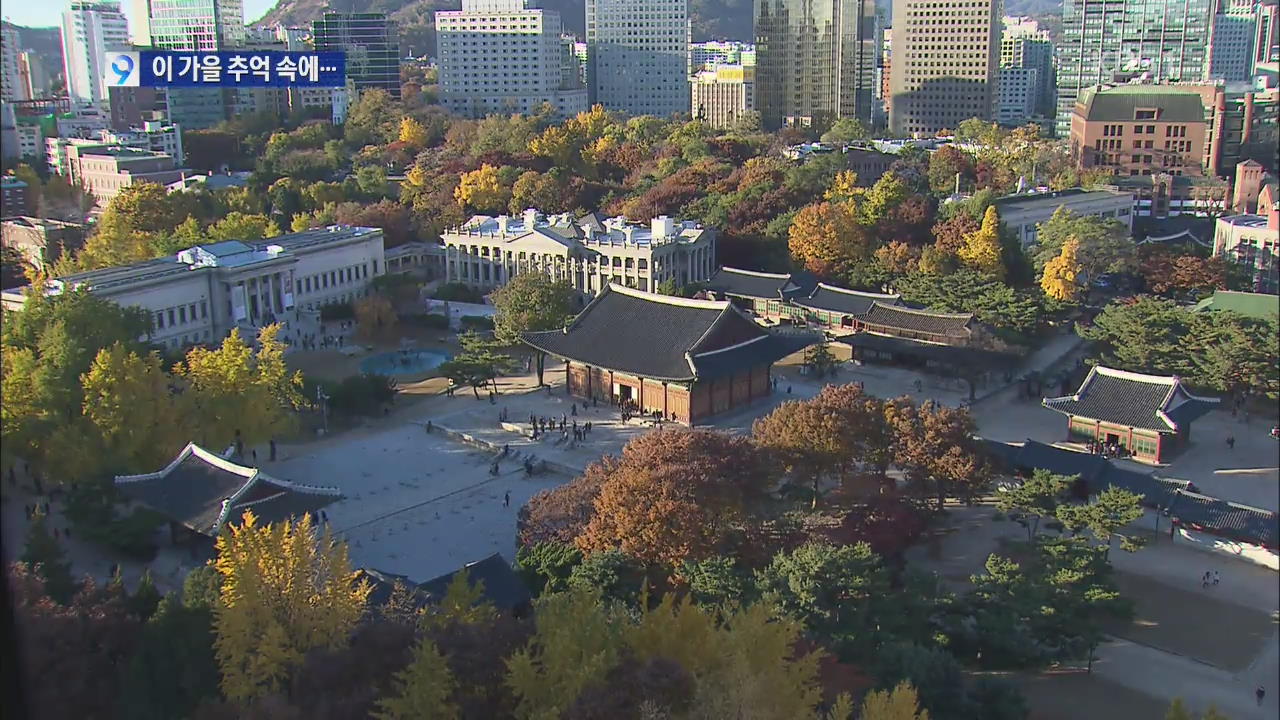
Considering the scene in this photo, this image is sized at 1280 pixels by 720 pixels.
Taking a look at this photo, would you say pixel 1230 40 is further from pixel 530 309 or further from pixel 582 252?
pixel 530 309

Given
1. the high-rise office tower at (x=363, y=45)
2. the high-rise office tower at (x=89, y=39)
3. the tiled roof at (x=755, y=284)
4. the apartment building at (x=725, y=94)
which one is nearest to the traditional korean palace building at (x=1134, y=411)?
the tiled roof at (x=755, y=284)

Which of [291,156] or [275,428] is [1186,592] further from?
[291,156]

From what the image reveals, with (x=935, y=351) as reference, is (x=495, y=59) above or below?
above

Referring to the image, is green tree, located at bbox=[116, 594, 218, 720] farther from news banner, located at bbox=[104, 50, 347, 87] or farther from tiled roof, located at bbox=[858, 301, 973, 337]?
news banner, located at bbox=[104, 50, 347, 87]

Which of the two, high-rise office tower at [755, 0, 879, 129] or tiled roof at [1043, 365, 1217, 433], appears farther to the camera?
high-rise office tower at [755, 0, 879, 129]

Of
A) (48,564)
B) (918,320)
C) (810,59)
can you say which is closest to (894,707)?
(48,564)

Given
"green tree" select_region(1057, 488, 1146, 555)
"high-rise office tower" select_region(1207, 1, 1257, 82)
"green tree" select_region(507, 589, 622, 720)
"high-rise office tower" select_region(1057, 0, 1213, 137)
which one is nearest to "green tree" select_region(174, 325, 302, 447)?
"green tree" select_region(507, 589, 622, 720)
